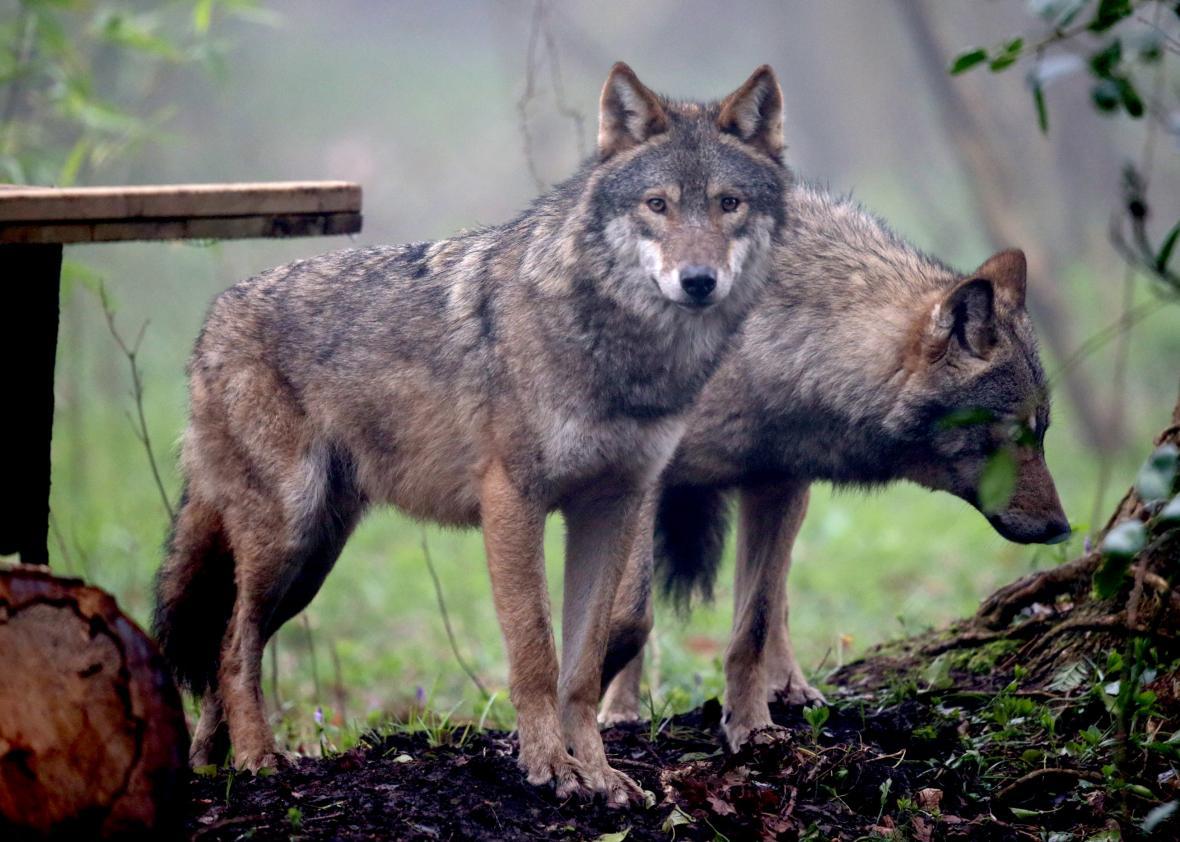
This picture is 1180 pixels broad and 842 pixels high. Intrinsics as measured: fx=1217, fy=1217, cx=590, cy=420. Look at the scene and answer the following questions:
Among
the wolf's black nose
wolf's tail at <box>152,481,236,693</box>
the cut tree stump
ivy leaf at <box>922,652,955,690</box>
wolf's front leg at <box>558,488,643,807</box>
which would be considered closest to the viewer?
the cut tree stump

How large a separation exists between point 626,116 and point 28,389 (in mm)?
2176

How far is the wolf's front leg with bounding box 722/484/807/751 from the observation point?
4605 millimetres

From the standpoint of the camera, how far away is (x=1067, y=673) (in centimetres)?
419

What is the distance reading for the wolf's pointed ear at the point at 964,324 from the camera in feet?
14.8

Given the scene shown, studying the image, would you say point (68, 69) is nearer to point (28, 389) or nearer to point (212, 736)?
point (28, 389)

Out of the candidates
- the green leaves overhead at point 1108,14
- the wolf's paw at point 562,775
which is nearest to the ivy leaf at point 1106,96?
the green leaves overhead at point 1108,14

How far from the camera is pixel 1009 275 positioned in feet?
15.6

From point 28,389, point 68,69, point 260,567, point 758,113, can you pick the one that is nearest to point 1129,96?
point 758,113

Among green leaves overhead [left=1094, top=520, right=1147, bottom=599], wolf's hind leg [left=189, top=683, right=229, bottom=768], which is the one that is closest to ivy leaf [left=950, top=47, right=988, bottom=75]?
green leaves overhead [left=1094, top=520, right=1147, bottom=599]

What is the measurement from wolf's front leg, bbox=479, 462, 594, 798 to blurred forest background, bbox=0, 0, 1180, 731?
3.04 ft

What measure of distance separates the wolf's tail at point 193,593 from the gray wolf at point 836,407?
1.62m

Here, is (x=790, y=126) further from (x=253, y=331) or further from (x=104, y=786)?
(x=104, y=786)

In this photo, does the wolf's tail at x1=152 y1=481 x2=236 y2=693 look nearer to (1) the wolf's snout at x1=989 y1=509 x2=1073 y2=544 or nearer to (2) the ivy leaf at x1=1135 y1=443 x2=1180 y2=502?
(1) the wolf's snout at x1=989 y1=509 x2=1073 y2=544

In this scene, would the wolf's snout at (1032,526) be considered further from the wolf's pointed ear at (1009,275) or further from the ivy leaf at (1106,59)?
the ivy leaf at (1106,59)
